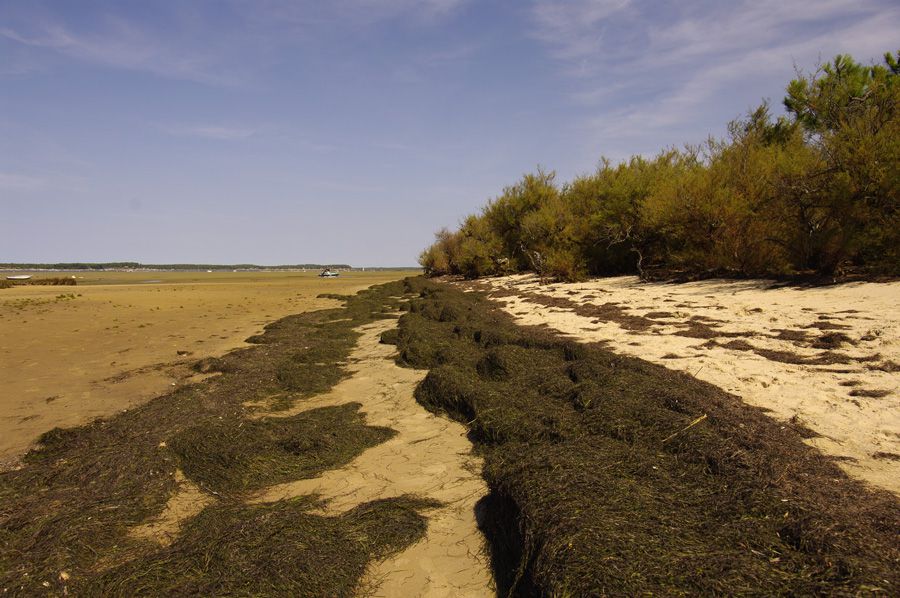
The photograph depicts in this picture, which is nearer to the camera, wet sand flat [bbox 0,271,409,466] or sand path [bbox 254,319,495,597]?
sand path [bbox 254,319,495,597]

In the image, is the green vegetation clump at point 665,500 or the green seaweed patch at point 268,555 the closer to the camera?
the green vegetation clump at point 665,500

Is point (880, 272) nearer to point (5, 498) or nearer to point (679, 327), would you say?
point (679, 327)

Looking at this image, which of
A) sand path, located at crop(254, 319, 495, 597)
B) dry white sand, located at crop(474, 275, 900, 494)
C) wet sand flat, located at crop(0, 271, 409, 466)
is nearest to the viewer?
sand path, located at crop(254, 319, 495, 597)

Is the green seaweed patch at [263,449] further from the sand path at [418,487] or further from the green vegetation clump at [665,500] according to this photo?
the green vegetation clump at [665,500]

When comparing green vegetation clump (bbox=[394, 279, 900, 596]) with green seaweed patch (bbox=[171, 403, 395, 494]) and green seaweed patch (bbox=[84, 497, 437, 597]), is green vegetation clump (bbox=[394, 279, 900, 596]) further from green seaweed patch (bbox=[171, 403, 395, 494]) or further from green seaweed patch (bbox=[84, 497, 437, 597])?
green seaweed patch (bbox=[171, 403, 395, 494])

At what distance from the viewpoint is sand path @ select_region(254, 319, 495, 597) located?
2586 mm

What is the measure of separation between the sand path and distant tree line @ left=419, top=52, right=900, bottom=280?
39.0 feet

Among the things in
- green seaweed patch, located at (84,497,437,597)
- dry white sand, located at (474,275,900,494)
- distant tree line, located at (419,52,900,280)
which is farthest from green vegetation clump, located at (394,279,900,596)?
distant tree line, located at (419,52,900,280)

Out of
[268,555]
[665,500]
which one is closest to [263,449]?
[268,555]

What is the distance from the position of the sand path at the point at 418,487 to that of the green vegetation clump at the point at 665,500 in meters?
0.17

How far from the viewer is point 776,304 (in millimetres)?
10023

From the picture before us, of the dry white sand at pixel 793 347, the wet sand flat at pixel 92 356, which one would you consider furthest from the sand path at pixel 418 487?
the wet sand flat at pixel 92 356

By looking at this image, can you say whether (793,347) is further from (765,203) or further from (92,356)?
(92,356)

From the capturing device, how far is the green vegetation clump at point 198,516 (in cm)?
245
